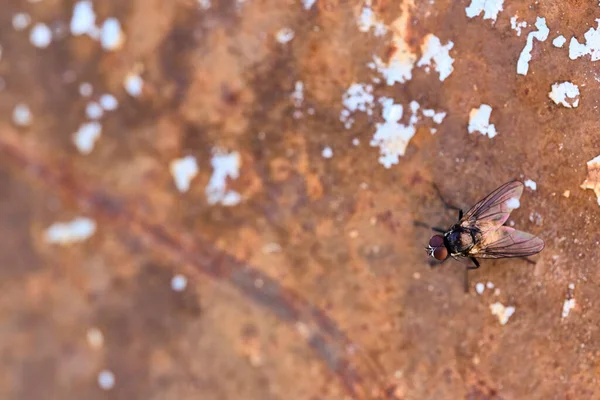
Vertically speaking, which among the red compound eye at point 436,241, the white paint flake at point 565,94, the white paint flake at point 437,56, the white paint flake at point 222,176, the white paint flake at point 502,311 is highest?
the white paint flake at point 437,56

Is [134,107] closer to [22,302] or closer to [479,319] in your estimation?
[22,302]

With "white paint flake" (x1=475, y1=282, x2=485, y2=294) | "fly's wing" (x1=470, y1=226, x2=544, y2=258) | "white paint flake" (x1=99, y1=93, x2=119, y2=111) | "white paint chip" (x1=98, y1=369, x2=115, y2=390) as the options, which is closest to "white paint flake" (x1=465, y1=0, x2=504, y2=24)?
"fly's wing" (x1=470, y1=226, x2=544, y2=258)

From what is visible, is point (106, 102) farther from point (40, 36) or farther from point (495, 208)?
point (495, 208)

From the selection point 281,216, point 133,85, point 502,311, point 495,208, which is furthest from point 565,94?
point 133,85

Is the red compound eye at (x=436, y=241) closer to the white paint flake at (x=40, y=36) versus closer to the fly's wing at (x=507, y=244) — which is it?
the fly's wing at (x=507, y=244)

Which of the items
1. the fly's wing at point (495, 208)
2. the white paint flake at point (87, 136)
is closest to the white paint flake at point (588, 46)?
the fly's wing at point (495, 208)

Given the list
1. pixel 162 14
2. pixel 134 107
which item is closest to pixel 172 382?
pixel 134 107

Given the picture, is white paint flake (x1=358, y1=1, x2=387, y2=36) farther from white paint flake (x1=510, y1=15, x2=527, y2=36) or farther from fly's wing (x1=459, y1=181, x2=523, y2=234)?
fly's wing (x1=459, y1=181, x2=523, y2=234)
